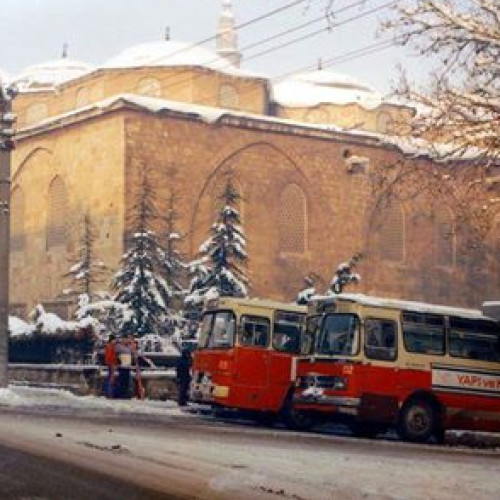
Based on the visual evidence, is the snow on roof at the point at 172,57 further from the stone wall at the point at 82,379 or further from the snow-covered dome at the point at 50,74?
the stone wall at the point at 82,379

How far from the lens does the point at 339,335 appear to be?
15.9 metres

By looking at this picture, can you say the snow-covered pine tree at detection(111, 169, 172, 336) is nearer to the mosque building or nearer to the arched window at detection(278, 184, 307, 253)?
the mosque building

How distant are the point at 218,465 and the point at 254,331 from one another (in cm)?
778

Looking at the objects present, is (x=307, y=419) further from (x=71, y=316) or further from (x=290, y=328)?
(x=71, y=316)

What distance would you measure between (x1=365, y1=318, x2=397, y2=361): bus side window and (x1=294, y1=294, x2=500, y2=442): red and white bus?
0.01 meters

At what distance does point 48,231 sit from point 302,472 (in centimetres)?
3612

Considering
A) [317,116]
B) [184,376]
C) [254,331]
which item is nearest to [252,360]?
[254,331]

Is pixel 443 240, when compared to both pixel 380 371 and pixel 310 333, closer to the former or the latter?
pixel 310 333

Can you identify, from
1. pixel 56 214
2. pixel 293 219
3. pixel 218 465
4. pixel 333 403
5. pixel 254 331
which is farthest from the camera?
pixel 293 219

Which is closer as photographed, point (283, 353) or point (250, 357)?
point (250, 357)

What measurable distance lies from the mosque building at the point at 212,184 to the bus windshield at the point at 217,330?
20823 millimetres

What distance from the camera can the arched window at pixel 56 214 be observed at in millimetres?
43875

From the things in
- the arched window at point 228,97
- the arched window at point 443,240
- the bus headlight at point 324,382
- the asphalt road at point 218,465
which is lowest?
the asphalt road at point 218,465

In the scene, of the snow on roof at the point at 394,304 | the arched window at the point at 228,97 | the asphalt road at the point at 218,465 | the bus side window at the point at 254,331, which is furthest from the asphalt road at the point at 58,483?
the arched window at the point at 228,97
